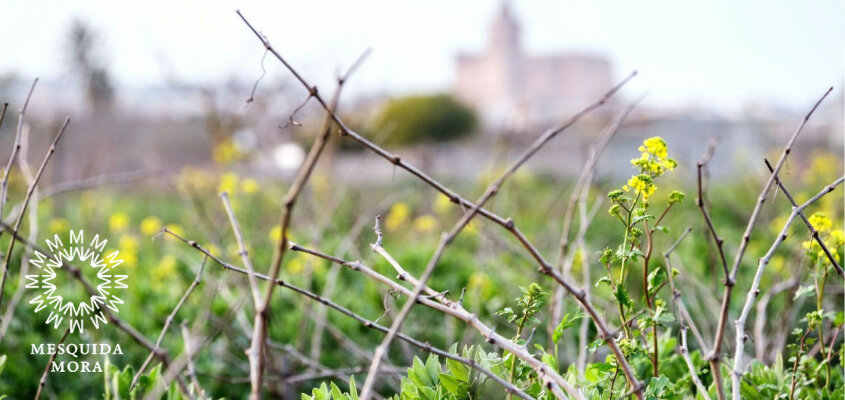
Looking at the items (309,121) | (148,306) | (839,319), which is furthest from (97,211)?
(309,121)

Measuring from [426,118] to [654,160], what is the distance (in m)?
25.7

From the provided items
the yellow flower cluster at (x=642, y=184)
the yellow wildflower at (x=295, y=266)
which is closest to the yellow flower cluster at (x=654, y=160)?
the yellow flower cluster at (x=642, y=184)

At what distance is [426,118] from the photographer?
26.9 meters

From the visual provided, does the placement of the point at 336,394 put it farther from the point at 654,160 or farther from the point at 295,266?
the point at 295,266

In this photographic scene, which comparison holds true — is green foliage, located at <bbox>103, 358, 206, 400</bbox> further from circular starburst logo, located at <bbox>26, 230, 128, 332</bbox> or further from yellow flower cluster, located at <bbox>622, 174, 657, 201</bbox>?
yellow flower cluster, located at <bbox>622, 174, 657, 201</bbox>

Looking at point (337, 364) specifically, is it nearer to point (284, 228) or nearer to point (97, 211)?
point (284, 228)

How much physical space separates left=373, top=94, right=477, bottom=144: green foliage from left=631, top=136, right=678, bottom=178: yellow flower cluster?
2466cm

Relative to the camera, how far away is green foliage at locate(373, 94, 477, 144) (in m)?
26.5

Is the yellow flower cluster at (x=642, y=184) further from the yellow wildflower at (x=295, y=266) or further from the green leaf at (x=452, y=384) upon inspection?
the yellow wildflower at (x=295, y=266)

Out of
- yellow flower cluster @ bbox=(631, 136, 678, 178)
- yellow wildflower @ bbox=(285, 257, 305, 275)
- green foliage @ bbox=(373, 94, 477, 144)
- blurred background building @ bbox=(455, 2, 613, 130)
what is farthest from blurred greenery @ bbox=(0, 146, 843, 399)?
blurred background building @ bbox=(455, 2, 613, 130)

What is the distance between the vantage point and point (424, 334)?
10.9 feet

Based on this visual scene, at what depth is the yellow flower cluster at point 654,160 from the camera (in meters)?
1.37

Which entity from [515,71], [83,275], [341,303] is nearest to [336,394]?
[83,275]

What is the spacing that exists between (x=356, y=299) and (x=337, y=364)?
528 mm
